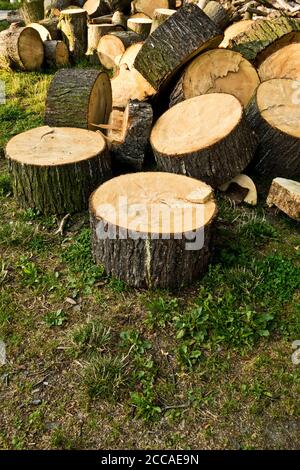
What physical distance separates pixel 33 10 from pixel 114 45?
3.11 meters

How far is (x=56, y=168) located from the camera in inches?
144

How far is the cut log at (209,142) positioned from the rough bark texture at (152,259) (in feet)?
3.13

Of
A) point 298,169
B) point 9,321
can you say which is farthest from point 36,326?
point 298,169

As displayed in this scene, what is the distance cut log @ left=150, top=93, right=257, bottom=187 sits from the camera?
3895 mm

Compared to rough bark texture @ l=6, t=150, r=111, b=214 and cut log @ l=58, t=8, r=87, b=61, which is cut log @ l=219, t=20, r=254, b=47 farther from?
rough bark texture @ l=6, t=150, r=111, b=214

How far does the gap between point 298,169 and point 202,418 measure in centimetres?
271

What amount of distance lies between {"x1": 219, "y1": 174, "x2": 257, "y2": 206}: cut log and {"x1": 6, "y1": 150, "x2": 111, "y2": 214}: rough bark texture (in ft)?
3.79

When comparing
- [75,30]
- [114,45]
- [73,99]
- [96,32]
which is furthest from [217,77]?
[75,30]

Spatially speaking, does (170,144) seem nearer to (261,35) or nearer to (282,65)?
(282,65)

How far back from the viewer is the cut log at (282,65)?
502 centimetres

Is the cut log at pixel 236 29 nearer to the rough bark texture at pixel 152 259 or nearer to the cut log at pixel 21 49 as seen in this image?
the cut log at pixel 21 49

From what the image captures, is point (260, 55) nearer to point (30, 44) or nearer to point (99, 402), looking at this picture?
point (30, 44)

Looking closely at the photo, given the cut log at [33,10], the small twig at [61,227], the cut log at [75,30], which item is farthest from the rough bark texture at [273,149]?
the cut log at [33,10]

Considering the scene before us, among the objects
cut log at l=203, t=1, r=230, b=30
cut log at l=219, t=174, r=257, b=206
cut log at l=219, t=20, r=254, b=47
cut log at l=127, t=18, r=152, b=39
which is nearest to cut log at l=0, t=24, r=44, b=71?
cut log at l=127, t=18, r=152, b=39
